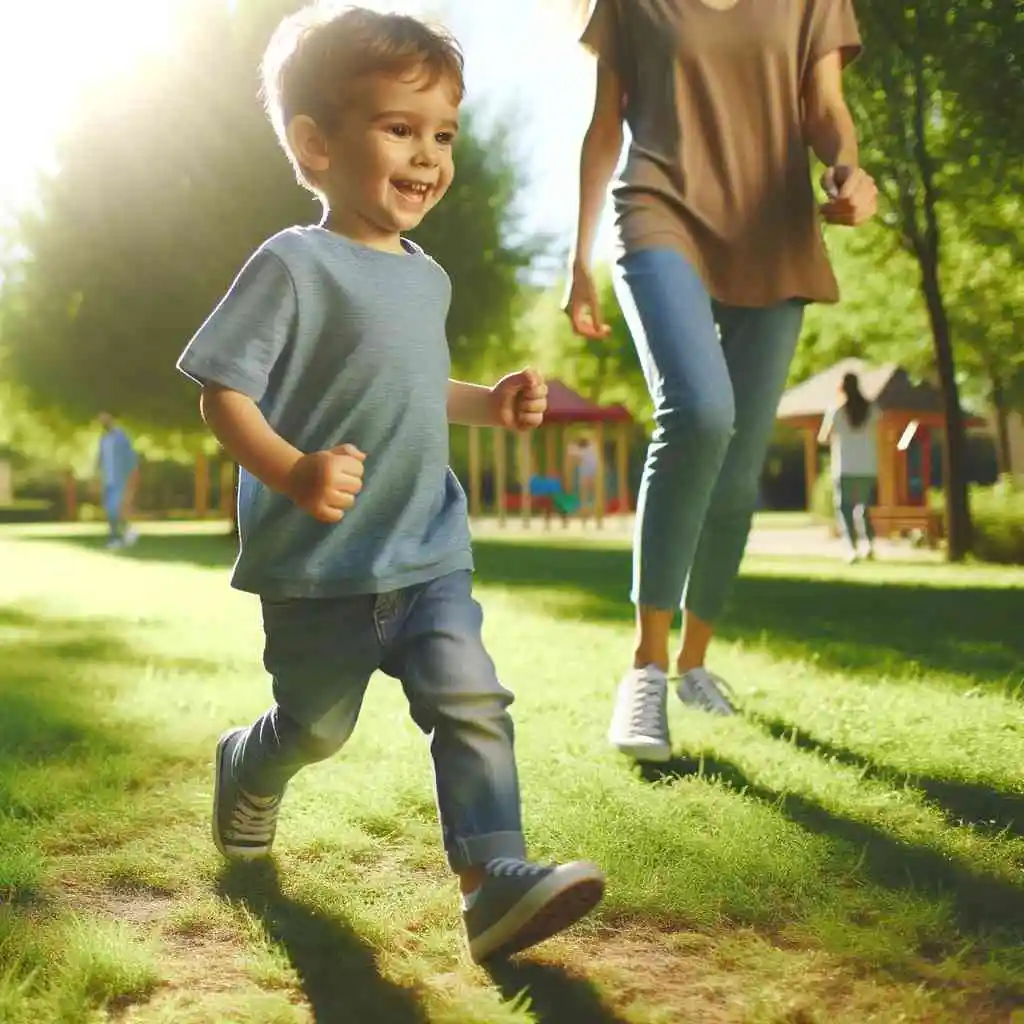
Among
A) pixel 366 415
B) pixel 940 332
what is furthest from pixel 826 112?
pixel 940 332

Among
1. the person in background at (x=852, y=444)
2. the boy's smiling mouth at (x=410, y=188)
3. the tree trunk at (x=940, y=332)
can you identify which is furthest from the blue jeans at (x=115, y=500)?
the boy's smiling mouth at (x=410, y=188)

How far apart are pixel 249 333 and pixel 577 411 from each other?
84.2ft

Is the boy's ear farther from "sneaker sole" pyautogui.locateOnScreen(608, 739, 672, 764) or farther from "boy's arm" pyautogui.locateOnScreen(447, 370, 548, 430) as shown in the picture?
"sneaker sole" pyautogui.locateOnScreen(608, 739, 672, 764)

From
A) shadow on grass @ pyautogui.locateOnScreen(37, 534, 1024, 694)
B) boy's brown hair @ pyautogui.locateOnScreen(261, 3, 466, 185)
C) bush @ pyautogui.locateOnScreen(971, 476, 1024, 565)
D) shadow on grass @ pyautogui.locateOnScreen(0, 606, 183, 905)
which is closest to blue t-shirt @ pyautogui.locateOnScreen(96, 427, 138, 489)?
shadow on grass @ pyautogui.locateOnScreen(37, 534, 1024, 694)

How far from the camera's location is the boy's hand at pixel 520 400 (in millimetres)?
2678

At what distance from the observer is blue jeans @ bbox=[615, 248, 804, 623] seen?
3.91 m

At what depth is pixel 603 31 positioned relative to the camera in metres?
4.22

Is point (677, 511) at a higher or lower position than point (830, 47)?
lower

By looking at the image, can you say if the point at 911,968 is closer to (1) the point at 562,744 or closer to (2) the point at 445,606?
(2) the point at 445,606

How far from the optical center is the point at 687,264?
4.04 meters

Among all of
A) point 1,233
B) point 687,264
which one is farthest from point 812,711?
point 1,233

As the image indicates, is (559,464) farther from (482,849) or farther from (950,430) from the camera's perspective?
(482,849)

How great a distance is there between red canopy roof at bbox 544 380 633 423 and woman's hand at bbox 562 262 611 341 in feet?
77.2

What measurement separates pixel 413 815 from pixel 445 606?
36.3 inches
